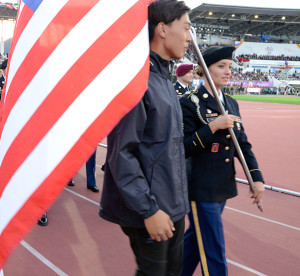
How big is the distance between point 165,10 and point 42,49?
2.00ft

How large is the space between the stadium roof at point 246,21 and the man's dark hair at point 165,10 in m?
51.9

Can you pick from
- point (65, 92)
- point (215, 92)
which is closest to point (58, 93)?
point (65, 92)

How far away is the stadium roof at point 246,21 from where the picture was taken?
55.4 m

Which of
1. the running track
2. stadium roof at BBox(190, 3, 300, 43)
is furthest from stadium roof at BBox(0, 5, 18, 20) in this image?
the running track

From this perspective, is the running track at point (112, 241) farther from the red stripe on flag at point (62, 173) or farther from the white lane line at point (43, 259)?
the red stripe on flag at point (62, 173)

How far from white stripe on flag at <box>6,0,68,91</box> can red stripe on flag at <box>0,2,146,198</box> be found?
21 centimetres

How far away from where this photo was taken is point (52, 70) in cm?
149

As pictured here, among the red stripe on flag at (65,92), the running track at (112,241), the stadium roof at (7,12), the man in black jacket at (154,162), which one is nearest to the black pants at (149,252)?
the man in black jacket at (154,162)

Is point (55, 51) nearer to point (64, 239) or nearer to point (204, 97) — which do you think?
point (204, 97)

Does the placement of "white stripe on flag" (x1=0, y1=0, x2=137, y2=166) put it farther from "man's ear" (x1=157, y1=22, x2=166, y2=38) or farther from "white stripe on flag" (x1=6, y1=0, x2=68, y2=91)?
"man's ear" (x1=157, y1=22, x2=166, y2=38)

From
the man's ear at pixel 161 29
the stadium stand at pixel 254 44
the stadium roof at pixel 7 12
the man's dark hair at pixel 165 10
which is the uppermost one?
the stadium roof at pixel 7 12

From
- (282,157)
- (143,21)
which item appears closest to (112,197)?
(143,21)

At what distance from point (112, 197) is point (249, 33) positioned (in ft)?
236

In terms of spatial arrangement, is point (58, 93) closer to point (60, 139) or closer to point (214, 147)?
point (60, 139)
